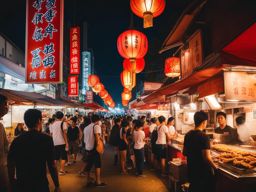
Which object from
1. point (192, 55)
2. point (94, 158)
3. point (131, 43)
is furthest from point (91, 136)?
point (192, 55)

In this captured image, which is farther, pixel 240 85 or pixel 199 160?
pixel 240 85

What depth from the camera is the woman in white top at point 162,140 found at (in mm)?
11797

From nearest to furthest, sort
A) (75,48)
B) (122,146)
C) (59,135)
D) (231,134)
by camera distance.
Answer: (231,134)
(59,135)
(122,146)
(75,48)

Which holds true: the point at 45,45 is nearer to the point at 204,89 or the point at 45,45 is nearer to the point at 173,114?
the point at 204,89

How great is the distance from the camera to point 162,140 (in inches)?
464

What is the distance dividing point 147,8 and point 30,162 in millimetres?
5857

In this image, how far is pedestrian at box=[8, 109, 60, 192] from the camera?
4.50m

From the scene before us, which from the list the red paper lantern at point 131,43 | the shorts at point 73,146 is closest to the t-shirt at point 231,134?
the red paper lantern at point 131,43

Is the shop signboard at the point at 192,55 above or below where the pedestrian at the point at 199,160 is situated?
above

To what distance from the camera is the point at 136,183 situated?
10.8m

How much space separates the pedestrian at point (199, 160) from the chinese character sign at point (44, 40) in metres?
8.51

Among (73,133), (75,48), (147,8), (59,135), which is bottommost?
(73,133)

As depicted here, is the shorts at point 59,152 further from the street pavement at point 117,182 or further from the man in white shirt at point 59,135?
the street pavement at point 117,182

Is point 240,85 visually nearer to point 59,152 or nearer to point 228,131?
point 228,131
